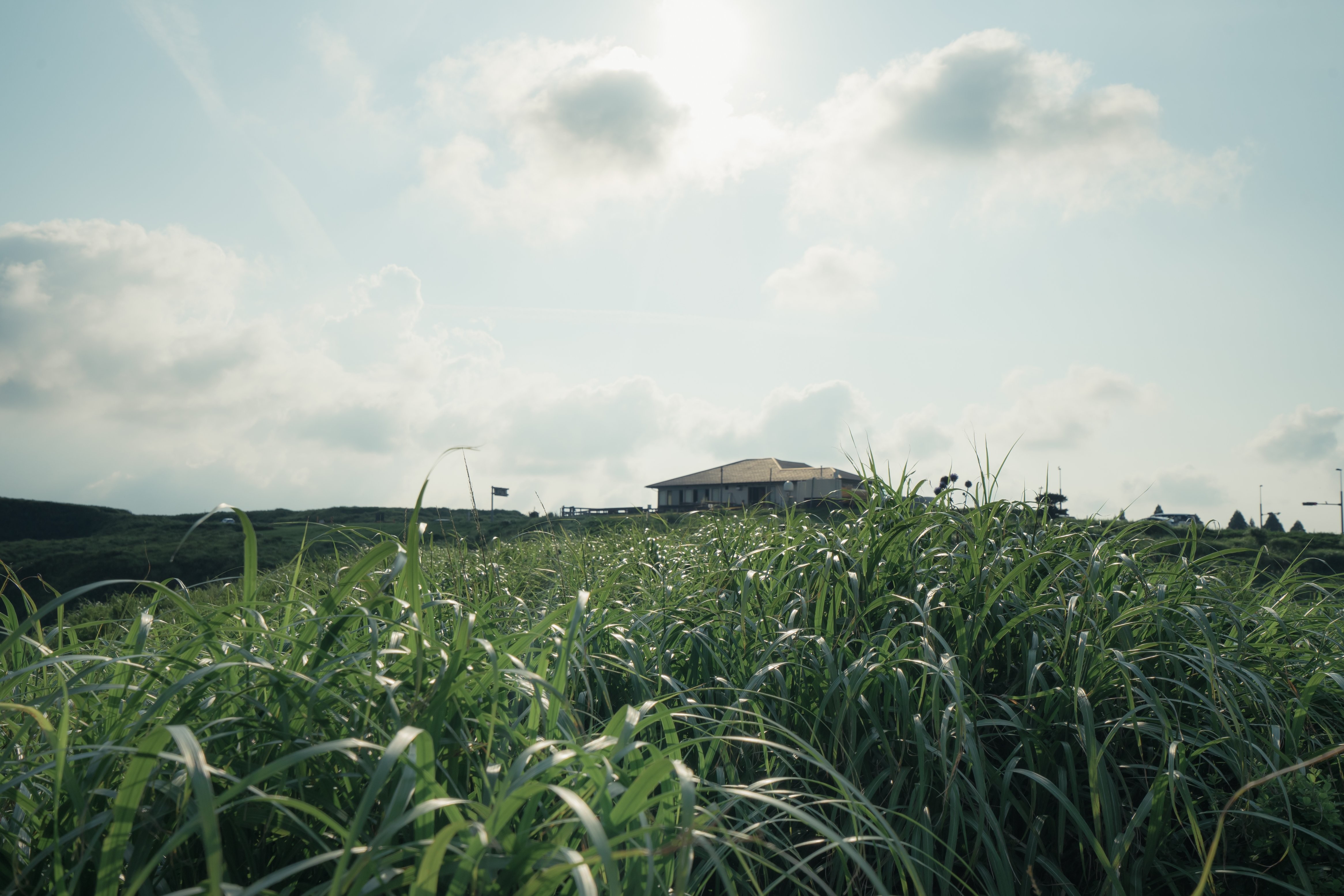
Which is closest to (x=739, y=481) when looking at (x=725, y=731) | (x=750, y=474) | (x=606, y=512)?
(x=750, y=474)

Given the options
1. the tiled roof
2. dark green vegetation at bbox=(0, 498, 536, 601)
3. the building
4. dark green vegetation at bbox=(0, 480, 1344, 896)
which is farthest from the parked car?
the tiled roof

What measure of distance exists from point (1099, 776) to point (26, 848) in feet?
9.46

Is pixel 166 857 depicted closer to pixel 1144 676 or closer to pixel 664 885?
pixel 664 885

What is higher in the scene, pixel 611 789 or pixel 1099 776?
pixel 611 789

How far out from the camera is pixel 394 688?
155 cm

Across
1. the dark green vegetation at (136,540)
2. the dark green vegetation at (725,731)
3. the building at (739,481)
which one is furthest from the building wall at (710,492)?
the dark green vegetation at (725,731)

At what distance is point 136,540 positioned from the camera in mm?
24688

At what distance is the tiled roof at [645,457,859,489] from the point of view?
44250 mm

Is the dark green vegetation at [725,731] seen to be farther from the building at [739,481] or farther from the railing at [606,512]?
the building at [739,481]

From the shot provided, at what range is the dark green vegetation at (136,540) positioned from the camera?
1864 centimetres

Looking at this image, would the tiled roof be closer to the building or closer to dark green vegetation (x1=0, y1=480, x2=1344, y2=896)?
the building

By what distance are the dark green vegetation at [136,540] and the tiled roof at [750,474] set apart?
23.0m

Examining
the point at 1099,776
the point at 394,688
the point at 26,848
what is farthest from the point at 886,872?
the point at 26,848

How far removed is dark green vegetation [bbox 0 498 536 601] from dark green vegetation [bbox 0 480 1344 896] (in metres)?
10.3
